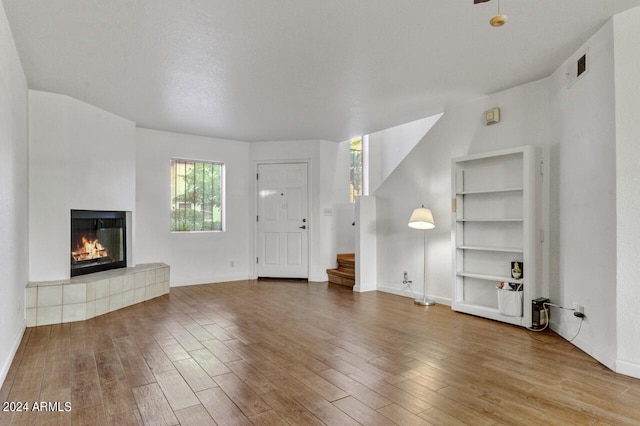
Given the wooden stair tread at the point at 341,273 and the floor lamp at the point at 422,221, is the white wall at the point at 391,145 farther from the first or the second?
the wooden stair tread at the point at 341,273

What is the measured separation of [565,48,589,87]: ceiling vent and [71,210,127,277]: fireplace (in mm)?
5396

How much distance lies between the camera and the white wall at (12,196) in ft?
8.40

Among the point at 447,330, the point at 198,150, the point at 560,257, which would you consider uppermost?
the point at 198,150

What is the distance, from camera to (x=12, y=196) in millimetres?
2986

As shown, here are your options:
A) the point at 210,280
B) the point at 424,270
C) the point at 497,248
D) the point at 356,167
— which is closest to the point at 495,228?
the point at 497,248

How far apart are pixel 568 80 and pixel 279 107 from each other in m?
3.05

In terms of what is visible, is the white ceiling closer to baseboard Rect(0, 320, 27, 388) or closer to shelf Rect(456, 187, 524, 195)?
shelf Rect(456, 187, 524, 195)

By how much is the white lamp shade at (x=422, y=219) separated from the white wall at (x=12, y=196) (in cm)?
399

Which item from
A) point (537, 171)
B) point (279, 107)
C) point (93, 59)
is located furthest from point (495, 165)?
point (93, 59)

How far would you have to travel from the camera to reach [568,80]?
10.9 feet

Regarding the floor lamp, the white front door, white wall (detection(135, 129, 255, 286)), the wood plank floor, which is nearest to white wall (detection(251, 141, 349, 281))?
the white front door

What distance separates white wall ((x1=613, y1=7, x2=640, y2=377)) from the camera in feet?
8.52

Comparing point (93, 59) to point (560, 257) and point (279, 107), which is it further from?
point (560, 257)

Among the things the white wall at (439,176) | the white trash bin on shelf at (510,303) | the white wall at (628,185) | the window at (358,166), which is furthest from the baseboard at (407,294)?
the window at (358,166)
